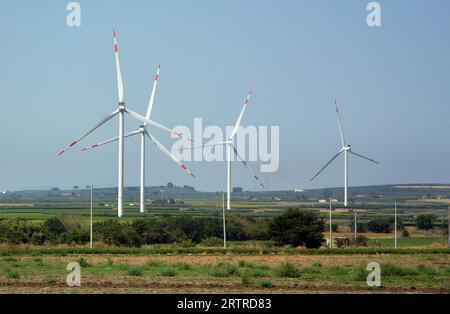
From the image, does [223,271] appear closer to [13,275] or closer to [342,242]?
[13,275]

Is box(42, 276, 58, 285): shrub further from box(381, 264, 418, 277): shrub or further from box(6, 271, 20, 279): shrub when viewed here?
box(381, 264, 418, 277): shrub

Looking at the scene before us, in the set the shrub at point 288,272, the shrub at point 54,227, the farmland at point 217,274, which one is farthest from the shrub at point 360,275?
the shrub at point 54,227

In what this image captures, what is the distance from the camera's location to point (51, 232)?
69.3 meters

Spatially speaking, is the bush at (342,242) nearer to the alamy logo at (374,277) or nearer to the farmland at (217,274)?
the farmland at (217,274)

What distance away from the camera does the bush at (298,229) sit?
62062mm

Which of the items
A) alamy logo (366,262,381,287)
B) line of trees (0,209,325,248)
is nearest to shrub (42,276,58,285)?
alamy logo (366,262,381,287)

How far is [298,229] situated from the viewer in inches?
2443

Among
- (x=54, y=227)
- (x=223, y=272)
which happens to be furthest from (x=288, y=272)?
(x=54, y=227)

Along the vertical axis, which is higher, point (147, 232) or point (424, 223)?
point (147, 232)

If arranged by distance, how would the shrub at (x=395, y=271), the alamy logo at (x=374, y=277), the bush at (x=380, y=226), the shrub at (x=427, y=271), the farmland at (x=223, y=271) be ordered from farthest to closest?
1. the bush at (x=380, y=226)
2. the shrub at (x=427, y=271)
3. the shrub at (x=395, y=271)
4. the alamy logo at (x=374, y=277)
5. the farmland at (x=223, y=271)

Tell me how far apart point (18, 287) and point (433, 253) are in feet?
99.1

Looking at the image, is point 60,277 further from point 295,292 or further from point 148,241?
point 148,241

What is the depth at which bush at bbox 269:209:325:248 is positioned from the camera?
204ft
